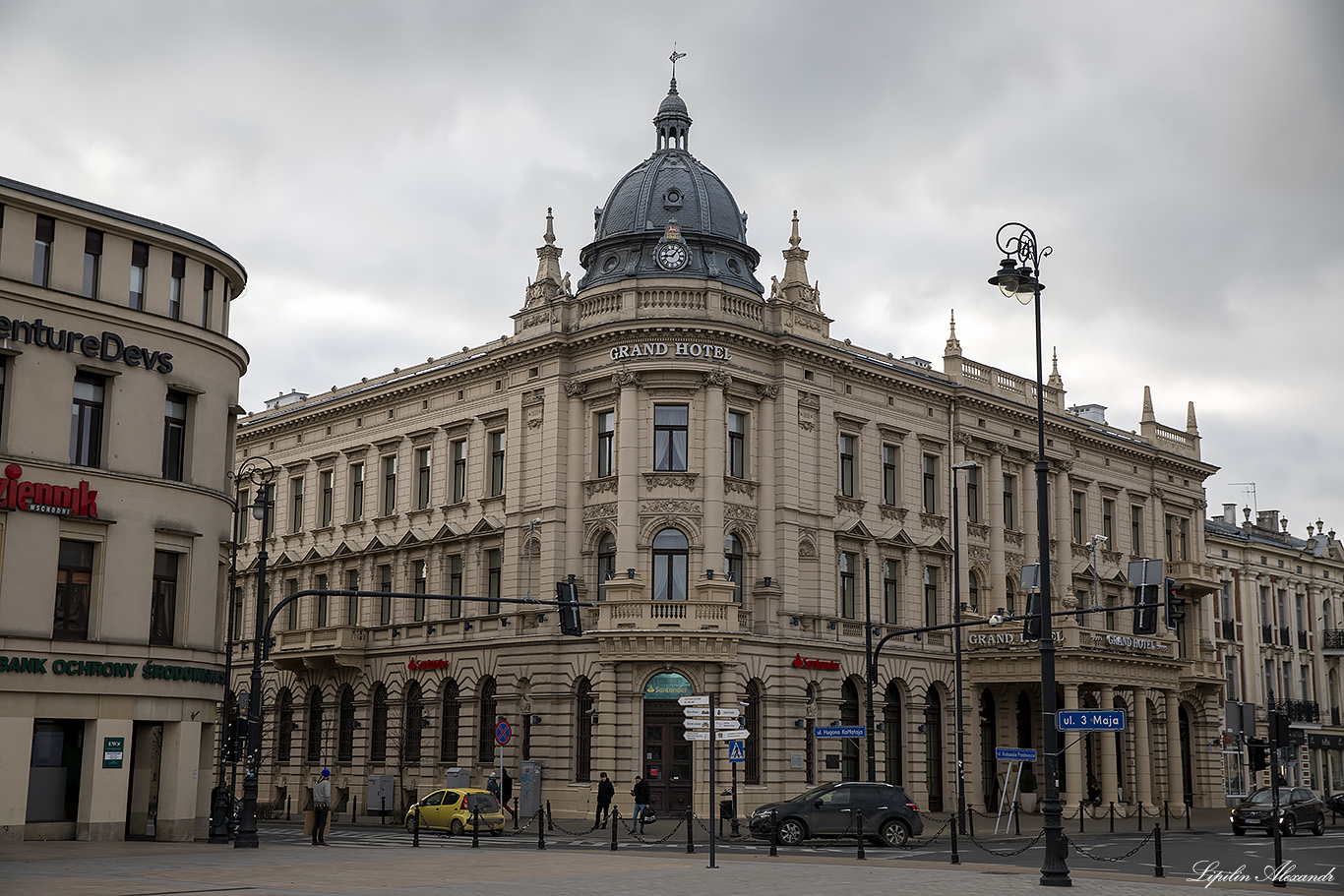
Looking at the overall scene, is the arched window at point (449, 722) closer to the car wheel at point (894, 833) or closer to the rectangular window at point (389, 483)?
the rectangular window at point (389, 483)

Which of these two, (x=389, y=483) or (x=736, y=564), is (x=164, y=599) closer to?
(x=736, y=564)

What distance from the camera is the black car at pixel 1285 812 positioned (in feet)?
146

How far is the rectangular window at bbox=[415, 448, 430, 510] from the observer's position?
5653 centimetres

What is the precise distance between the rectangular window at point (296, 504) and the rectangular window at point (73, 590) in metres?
28.3

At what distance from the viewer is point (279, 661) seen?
5856 cm

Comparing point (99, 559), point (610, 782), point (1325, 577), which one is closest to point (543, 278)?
point (610, 782)

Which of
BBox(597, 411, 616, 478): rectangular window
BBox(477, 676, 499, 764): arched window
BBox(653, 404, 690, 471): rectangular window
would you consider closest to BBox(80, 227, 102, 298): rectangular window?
BBox(597, 411, 616, 478): rectangular window

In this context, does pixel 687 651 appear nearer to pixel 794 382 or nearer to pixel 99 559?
pixel 794 382

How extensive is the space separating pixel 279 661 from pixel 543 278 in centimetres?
1951

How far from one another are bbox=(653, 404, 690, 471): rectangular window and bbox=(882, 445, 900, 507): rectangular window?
31.7 ft

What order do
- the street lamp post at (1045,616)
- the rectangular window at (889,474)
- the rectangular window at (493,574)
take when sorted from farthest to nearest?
1. the rectangular window at (889,474)
2. the rectangular window at (493,574)
3. the street lamp post at (1045,616)

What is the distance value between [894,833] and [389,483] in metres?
29.0

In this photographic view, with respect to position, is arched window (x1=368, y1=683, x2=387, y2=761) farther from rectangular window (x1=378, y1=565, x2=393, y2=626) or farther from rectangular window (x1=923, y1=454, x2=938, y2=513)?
rectangular window (x1=923, y1=454, x2=938, y2=513)

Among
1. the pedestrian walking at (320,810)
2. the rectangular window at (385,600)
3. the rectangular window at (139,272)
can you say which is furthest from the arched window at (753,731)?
the rectangular window at (139,272)
